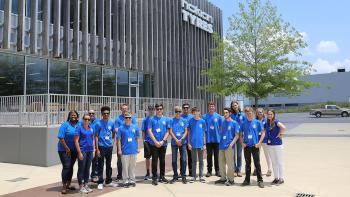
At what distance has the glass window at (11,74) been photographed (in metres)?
14.9

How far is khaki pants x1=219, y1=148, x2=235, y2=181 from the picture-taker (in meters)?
8.09

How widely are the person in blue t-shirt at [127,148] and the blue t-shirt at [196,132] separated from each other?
1439 millimetres

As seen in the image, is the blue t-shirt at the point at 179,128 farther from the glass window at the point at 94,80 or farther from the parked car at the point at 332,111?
the parked car at the point at 332,111

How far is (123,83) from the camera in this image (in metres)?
21.6

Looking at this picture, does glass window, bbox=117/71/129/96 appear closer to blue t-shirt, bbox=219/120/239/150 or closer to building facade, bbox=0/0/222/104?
building facade, bbox=0/0/222/104

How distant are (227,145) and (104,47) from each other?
13371 millimetres

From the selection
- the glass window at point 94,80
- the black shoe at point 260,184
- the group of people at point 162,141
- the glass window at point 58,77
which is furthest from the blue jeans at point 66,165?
the glass window at point 94,80

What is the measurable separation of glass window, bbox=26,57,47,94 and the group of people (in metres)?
8.83

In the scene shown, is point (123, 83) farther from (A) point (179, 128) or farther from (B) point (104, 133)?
(B) point (104, 133)

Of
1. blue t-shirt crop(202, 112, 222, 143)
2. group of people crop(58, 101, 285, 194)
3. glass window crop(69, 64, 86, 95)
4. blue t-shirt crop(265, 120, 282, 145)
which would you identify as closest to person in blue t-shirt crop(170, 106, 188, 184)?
group of people crop(58, 101, 285, 194)

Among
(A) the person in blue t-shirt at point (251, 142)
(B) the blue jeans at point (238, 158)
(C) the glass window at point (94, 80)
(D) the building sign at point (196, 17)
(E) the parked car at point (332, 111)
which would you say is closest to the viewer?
(A) the person in blue t-shirt at point (251, 142)

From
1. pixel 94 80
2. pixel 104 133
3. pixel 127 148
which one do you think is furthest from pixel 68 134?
pixel 94 80

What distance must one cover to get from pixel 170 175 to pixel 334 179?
4.06 metres

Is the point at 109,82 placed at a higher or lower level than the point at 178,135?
higher
